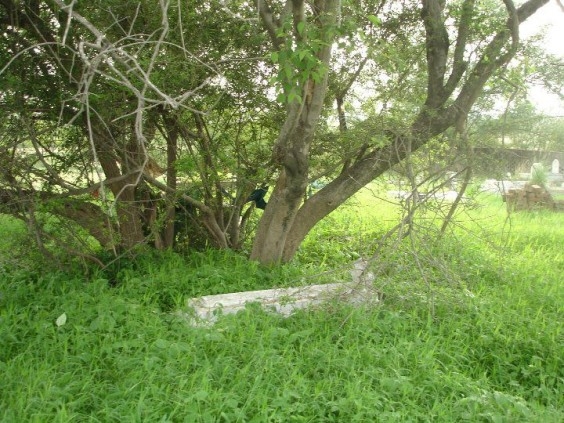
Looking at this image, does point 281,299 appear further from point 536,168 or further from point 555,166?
point 555,166

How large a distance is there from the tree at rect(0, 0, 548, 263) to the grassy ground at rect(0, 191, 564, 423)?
59 cm

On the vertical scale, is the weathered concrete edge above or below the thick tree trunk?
below

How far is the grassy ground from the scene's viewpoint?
8.82ft

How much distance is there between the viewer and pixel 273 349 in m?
3.22

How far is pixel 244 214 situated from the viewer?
5801mm

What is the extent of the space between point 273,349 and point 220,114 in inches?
107

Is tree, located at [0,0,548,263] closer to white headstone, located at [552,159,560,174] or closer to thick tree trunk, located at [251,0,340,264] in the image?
thick tree trunk, located at [251,0,340,264]

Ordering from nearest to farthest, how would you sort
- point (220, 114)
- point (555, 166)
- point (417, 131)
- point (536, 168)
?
point (417, 131) < point (220, 114) < point (536, 168) < point (555, 166)

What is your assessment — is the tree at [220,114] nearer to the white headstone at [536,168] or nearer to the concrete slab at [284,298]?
the concrete slab at [284,298]

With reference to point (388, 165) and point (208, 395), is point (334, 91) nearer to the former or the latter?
point (388, 165)

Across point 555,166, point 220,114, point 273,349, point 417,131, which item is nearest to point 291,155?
point 220,114

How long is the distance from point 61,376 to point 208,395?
2.81 ft

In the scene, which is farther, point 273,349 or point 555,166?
point 555,166

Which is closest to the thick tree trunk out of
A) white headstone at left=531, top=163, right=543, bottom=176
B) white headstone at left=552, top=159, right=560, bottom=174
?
white headstone at left=531, top=163, right=543, bottom=176
